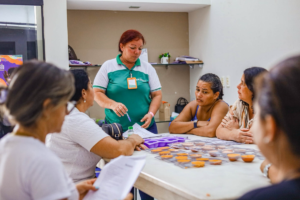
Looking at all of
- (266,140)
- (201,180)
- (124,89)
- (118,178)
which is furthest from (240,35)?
(266,140)

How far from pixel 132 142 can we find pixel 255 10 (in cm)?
237

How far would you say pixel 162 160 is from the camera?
1.81 m

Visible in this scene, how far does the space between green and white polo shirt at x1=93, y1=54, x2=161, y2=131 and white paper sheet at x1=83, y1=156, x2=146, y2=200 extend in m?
1.50

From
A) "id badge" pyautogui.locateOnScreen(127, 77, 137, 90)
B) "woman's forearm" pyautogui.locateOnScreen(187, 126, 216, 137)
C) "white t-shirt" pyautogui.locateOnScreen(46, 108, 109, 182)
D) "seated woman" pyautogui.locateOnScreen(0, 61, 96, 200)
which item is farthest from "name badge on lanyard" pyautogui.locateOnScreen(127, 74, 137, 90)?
"seated woman" pyautogui.locateOnScreen(0, 61, 96, 200)

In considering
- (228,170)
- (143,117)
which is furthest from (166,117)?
(228,170)

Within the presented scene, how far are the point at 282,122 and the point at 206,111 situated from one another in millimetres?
2217

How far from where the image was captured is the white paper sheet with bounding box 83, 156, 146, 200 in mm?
1256

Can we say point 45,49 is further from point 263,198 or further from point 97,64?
point 263,198

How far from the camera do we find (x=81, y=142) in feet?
5.71

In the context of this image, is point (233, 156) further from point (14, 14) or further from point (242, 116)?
point (14, 14)

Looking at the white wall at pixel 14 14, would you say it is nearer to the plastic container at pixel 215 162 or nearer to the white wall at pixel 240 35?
the white wall at pixel 240 35

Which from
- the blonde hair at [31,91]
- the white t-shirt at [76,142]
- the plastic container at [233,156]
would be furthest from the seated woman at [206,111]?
the blonde hair at [31,91]

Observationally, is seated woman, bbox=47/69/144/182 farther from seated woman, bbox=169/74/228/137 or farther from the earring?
the earring

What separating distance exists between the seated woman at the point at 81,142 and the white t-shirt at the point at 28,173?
2.45ft
